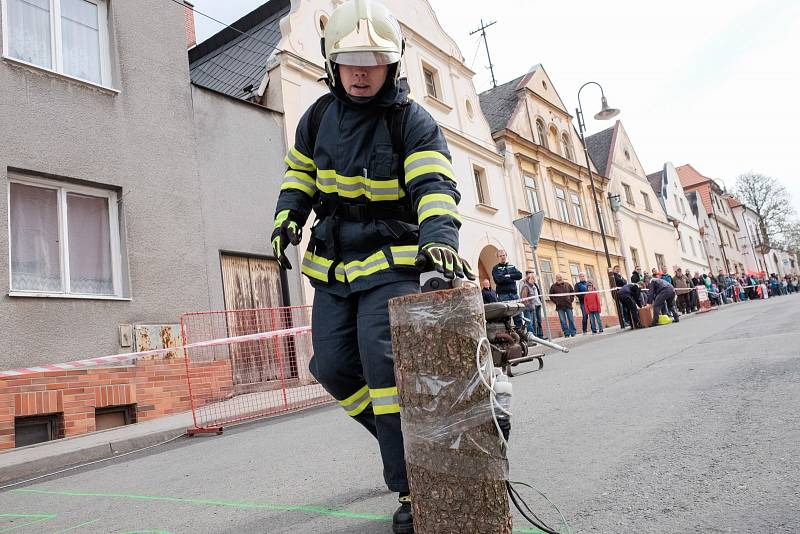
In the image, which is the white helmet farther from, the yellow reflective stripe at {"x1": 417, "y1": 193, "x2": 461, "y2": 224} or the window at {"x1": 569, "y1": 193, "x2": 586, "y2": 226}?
the window at {"x1": 569, "y1": 193, "x2": 586, "y2": 226}

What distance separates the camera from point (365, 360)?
256 centimetres

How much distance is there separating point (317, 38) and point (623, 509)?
45.9 feet

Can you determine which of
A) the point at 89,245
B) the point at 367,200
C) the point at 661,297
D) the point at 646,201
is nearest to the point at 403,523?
the point at 367,200

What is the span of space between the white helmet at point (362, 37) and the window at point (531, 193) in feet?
67.8

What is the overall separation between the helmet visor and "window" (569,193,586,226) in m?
25.0

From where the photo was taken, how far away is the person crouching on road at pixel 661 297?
16.9 metres

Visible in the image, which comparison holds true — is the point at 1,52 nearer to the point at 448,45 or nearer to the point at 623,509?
the point at 623,509

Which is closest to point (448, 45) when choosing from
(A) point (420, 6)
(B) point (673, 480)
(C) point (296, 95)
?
(A) point (420, 6)

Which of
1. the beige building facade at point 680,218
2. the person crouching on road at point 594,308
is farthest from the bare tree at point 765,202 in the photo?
the person crouching on road at point 594,308

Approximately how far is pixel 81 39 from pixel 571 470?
9.80 metres

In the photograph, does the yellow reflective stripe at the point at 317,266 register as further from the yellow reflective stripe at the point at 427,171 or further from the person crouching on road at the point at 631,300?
the person crouching on road at the point at 631,300

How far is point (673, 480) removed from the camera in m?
2.61

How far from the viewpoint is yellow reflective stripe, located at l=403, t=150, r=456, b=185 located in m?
2.64

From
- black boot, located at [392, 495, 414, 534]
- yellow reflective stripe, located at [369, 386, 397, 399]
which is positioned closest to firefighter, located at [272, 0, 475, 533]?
yellow reflective stripe, located at [369, 386, 397, 399]
